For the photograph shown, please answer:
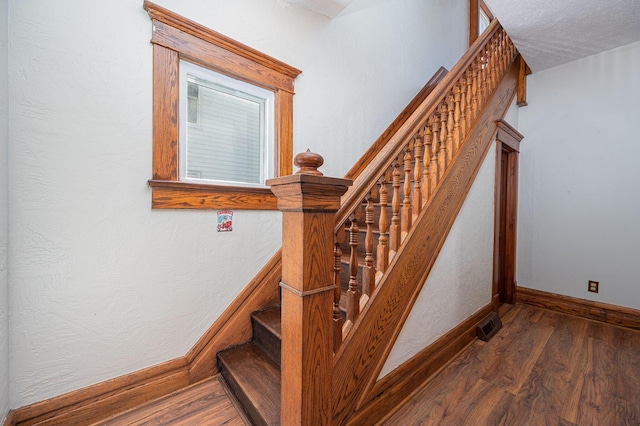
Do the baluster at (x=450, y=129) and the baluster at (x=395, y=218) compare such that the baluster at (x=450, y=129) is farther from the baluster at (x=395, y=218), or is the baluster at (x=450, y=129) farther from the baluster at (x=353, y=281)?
the baluster at (x=353, y=281)

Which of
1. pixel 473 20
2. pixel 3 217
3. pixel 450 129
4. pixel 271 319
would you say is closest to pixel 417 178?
pixel 450 129

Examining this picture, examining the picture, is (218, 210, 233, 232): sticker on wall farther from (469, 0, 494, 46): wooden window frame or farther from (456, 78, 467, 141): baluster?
(469, 0, 494, 46): wooden window frame

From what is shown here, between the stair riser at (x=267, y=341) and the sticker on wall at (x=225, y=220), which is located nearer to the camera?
the stair riser at (x=267, y=341)

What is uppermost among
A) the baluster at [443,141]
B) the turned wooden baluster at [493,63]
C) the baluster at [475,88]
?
the turned wooden baluster at [493,63]

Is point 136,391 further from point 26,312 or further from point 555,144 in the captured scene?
point 555,144

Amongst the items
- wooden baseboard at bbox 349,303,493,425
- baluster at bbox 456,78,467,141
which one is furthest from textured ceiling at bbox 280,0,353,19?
wooden baseboard at bbox 349,303,493,425

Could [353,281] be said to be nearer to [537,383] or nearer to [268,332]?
[268,332]

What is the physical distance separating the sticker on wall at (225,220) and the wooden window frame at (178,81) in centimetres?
4

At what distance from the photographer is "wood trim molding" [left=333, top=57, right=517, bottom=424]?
3.93 ft

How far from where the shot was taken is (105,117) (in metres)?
1.36

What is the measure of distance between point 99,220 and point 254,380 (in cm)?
116

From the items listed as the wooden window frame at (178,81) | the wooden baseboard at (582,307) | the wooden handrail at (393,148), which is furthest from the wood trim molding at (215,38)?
the wooden baseboard at (582,307)

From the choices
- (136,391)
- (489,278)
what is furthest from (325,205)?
(489,278)

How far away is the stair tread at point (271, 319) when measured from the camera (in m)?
1.60
